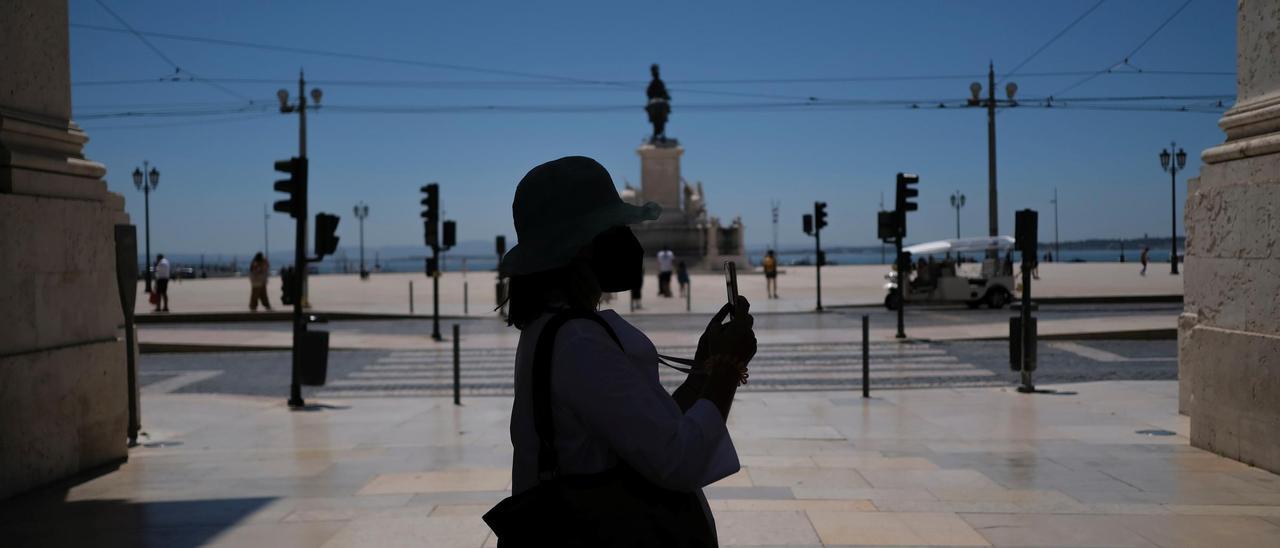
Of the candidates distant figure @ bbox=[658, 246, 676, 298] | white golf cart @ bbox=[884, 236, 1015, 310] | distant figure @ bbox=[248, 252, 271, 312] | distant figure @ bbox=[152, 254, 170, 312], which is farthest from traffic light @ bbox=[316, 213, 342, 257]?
distant figure @ bbox=[658, 246, 676, 298]

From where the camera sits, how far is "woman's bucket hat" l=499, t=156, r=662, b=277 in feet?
7.20

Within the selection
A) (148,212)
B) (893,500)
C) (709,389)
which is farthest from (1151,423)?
(148,212)

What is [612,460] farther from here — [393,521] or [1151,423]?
[1151,423]

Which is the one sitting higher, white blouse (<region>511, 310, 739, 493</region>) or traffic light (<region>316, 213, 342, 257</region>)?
traffic light (<region>316, 213, 342, 257</region>)

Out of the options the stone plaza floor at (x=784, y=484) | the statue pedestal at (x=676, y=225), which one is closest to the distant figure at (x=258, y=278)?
the stone plaza floor at (x=784, y=484)

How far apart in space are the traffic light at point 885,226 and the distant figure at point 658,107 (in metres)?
41.7

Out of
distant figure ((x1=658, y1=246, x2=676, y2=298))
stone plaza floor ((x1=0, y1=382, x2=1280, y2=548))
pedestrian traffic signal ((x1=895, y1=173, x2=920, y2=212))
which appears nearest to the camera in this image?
stone plaza floor ((x1=0, y1=382, x2=1280, y2=548))

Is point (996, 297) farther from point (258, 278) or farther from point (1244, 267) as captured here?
point (1244, 267)

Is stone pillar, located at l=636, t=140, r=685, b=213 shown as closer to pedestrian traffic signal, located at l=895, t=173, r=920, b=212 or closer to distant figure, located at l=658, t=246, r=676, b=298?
distant figure, located at l=658, t=246, r=676, b=298

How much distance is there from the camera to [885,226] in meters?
21.3

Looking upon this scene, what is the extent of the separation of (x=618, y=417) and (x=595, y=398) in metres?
0.06

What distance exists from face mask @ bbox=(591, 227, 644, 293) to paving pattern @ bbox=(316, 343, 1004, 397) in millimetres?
10764

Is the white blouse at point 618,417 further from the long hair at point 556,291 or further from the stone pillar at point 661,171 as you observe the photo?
the stone pillar at point 661,171

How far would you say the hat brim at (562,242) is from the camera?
218cm
